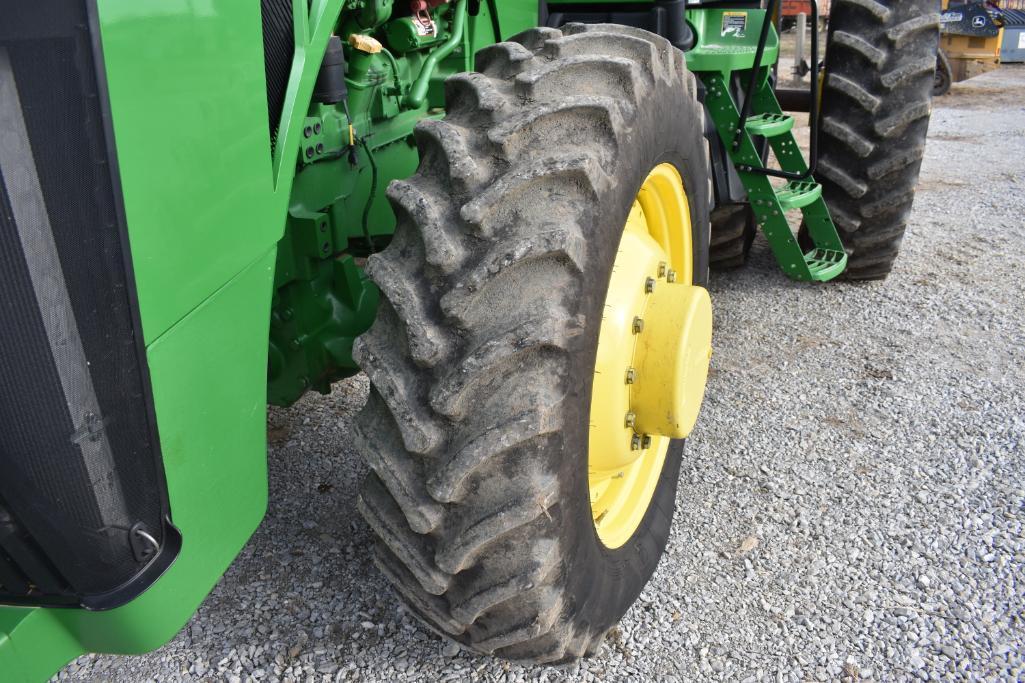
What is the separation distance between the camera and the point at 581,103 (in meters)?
1.54

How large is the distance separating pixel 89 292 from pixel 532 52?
38.4 inches

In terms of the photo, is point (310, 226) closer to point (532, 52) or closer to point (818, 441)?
point (532, 52)

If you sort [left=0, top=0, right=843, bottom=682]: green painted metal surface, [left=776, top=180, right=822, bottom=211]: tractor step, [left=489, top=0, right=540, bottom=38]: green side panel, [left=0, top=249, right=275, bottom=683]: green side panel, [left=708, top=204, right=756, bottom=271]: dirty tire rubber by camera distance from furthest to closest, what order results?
[left=708, top=204, right=756, bottom=271]: dirty tire rubber
[left=776, top=180, right=822, bottom=211]: tractor step
[left=489, top=0, right=540, bottom=38]: green side panel
[left=0, top=249, right=275, bottom=683]: green side panel
[left=0, top=0, right=843, bottom=682]: green painted metal surface

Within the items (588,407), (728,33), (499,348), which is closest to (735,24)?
(728,33)

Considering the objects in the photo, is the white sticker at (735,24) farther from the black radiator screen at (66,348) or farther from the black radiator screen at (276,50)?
the black radiator screen at (66,348)

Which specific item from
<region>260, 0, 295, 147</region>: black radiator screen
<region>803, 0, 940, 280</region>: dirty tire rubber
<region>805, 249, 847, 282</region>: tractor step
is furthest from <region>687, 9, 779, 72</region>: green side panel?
<region>260, 0, 295, 147</region>: black radiator screen

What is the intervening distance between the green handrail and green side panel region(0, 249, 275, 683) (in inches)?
34.5

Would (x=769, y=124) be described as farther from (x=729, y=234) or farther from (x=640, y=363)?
(x=640, y=363)

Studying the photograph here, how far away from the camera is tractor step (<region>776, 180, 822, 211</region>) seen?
3283 mm

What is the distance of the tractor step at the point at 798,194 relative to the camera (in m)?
3.28

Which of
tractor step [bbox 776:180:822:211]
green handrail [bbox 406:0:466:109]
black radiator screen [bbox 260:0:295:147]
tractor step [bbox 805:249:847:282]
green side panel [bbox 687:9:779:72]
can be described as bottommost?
tractor step [bbox 805:249:847:282]

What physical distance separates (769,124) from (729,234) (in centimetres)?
60

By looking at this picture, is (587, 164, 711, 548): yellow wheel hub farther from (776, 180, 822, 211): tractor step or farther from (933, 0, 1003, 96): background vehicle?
(933, 0, 1003, 96): background vehicle

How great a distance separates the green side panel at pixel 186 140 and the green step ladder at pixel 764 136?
2118mm
